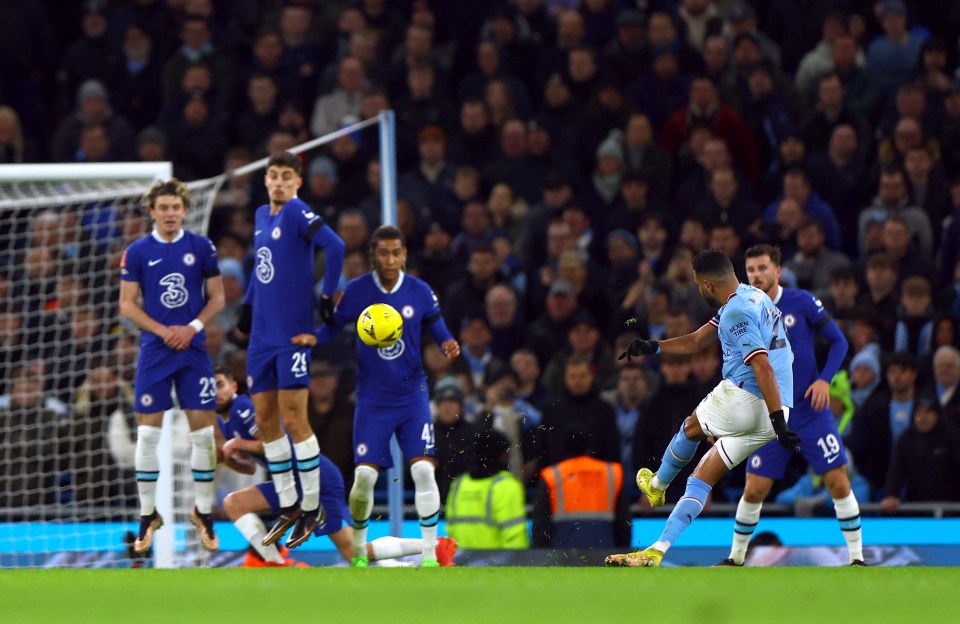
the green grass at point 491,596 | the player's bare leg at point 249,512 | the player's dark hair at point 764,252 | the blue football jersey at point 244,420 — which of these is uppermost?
the player's dark hair at point 764,252

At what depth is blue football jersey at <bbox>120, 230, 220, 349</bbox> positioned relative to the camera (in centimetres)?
922

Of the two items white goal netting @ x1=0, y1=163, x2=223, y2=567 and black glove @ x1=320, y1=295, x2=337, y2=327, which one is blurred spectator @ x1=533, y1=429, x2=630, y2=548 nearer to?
black glove @ x1=320, y1=295, x2=337, y2=327

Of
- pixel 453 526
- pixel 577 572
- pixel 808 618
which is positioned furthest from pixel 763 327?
pixel 453 526

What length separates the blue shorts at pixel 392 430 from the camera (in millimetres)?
9164

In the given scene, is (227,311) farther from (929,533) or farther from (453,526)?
(929,533)

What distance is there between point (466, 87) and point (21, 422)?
16.0ft

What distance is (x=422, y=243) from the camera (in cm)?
1309

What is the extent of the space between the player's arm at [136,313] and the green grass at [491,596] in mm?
2493

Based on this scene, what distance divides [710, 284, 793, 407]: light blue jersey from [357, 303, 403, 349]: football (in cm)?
199

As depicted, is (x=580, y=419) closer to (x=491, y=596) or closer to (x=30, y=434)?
(x=30, y=434)

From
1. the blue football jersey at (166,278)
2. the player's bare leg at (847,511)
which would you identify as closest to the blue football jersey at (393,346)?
the blue football jersey at (166,278)

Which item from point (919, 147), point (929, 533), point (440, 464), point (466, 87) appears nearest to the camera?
point (929, 533)

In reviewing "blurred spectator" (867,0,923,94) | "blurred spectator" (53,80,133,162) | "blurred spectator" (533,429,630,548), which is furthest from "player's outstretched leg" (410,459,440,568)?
"blurred spectator" (867,0,923,94)

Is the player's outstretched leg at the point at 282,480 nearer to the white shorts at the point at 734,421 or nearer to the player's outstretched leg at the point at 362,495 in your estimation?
the player's outstretched leg at the point at 362,495
